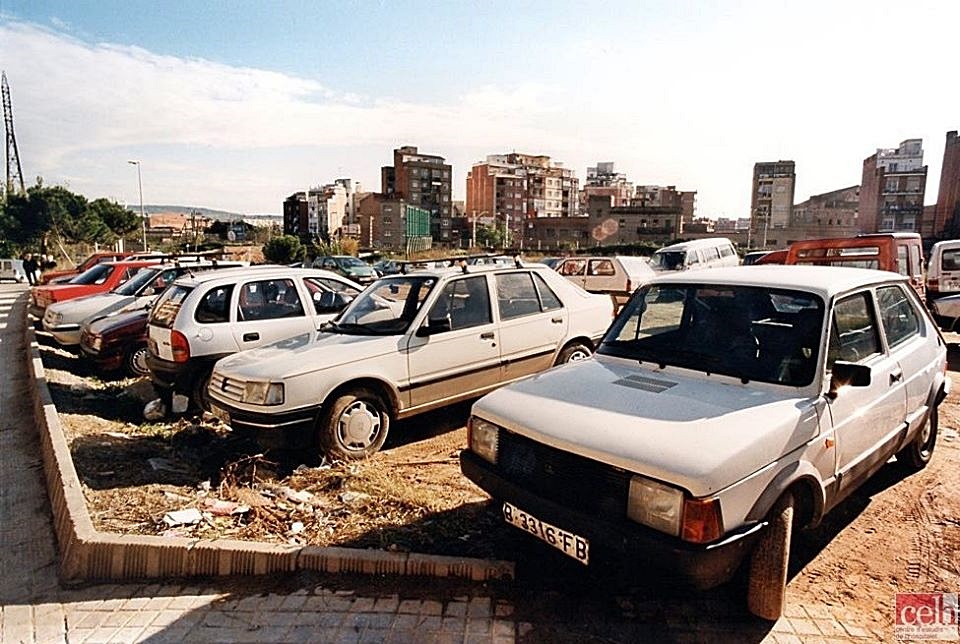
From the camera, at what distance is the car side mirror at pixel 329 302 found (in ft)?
23.7

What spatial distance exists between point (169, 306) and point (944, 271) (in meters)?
15.0

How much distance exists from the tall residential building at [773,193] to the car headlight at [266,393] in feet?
302

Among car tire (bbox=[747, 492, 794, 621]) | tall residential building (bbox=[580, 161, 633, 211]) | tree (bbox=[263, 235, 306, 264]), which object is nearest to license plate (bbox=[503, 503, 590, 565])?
car tire (bbox=[747, 492, 794, 621])

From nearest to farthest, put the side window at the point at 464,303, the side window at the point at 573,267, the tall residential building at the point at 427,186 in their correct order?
the side window at the point at 464,303, the side window at the point at 573,267, the tall residential building at the point at 427,186

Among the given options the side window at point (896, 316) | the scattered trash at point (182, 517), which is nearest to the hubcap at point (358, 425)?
the scattered trash at point (182, 517)

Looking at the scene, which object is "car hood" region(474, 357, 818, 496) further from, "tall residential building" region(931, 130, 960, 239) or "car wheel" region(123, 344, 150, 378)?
"tall residential building" region(931, 130, 960, 239)

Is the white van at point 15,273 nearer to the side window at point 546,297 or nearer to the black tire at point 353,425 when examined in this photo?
the black tire at point 353,425

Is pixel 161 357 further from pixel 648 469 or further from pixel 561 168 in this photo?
Answer: pixel 561 168

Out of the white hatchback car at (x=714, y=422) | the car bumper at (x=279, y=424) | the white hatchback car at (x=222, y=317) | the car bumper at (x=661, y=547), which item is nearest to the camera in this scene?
the car bumper at (x=661, y=547)

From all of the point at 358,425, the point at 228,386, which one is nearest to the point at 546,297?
the point at 358,425

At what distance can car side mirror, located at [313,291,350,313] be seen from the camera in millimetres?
7219

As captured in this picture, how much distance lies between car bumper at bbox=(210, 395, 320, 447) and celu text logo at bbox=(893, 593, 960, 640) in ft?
13.6

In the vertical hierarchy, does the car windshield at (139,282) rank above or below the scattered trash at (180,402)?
above

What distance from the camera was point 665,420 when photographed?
2.83 meters
